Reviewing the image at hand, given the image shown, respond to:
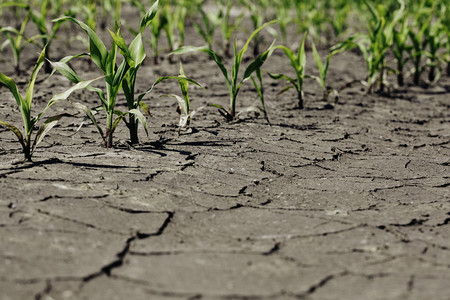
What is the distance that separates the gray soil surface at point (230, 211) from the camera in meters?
1.45

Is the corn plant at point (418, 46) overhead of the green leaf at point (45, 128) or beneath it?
overhead

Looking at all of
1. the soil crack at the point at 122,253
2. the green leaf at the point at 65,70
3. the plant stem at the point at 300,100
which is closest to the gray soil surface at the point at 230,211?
the soil crack at the point at 122,253

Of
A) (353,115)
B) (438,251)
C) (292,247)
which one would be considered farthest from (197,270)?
(353,115)

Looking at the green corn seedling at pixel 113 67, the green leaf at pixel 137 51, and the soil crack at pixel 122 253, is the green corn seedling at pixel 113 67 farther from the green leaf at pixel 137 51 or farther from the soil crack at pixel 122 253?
the soil crack at pixel 122 253

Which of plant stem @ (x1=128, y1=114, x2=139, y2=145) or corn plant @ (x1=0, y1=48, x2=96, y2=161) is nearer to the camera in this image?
corn plant @ (x1=0, y1=48, x2=96, y2=161)

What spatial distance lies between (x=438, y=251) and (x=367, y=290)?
36cm

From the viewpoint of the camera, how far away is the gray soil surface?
1.45 meters

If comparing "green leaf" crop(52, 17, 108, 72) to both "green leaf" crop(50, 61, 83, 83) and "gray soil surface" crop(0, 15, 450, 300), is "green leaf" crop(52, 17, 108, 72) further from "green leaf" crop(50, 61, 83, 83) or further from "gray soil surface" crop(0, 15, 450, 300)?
"gray soil surface" crop(0, 15, 450, 300)

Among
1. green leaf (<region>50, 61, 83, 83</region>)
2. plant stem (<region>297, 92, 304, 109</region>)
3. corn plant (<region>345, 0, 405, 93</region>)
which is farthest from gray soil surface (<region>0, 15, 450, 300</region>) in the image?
corn plant (<region>345, 0, 405, 93</region>)

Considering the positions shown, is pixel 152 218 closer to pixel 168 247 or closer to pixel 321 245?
pixel 168 247

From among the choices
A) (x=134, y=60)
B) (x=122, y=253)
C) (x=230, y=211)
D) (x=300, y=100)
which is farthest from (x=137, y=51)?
(x=300, y=100)

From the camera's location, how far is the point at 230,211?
196 cm

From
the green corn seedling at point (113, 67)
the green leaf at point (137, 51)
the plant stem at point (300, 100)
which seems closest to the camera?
the green corn seedling at point (113, 67)

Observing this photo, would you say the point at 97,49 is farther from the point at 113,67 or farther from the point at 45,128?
the point at 45,128
